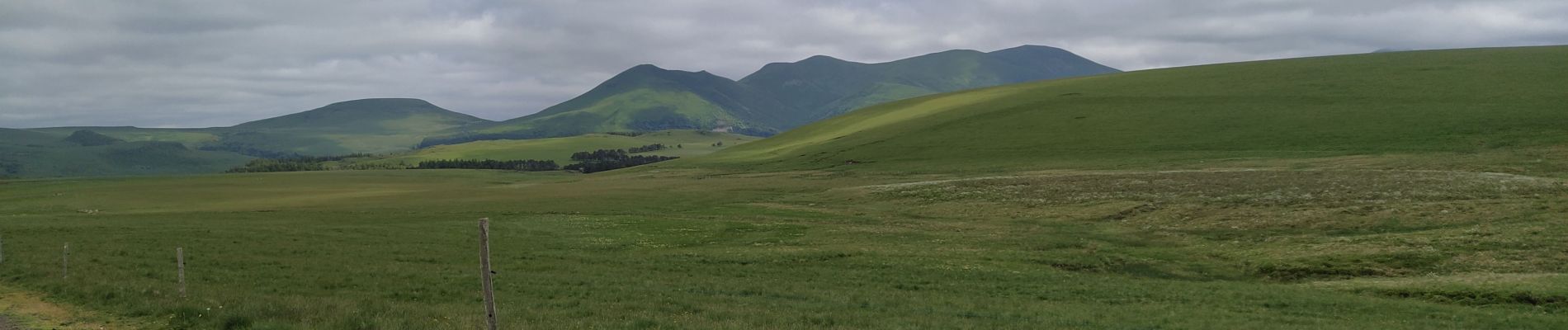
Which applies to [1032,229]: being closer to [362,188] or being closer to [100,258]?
[100,258]

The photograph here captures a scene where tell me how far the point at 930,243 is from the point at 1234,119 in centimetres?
10988

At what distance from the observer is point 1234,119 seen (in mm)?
132625

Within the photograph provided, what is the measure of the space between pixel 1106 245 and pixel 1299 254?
355 inches

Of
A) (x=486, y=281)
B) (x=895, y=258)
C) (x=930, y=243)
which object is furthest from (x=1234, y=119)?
(x=486, y=281)

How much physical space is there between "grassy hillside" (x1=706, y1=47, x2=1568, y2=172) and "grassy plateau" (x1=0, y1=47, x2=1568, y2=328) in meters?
1.22

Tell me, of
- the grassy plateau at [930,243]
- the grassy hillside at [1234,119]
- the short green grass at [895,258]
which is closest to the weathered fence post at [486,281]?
the grassy plateau at [930,243]

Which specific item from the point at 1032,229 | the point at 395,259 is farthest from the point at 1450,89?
the point at 395,259

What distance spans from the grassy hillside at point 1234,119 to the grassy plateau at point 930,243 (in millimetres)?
1222

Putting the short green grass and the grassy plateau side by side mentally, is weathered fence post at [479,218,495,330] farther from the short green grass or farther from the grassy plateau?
the short green grass

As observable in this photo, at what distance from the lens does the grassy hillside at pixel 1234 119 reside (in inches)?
4245

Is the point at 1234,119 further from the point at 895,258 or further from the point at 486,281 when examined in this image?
the point at 486,281

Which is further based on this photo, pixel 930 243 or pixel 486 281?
pixel 930 243

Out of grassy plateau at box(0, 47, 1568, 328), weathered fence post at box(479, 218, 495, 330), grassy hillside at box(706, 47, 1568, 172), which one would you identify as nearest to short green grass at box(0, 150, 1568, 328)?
grassy plateau at box(0, 47, 1568, 328)

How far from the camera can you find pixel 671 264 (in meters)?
36.3
